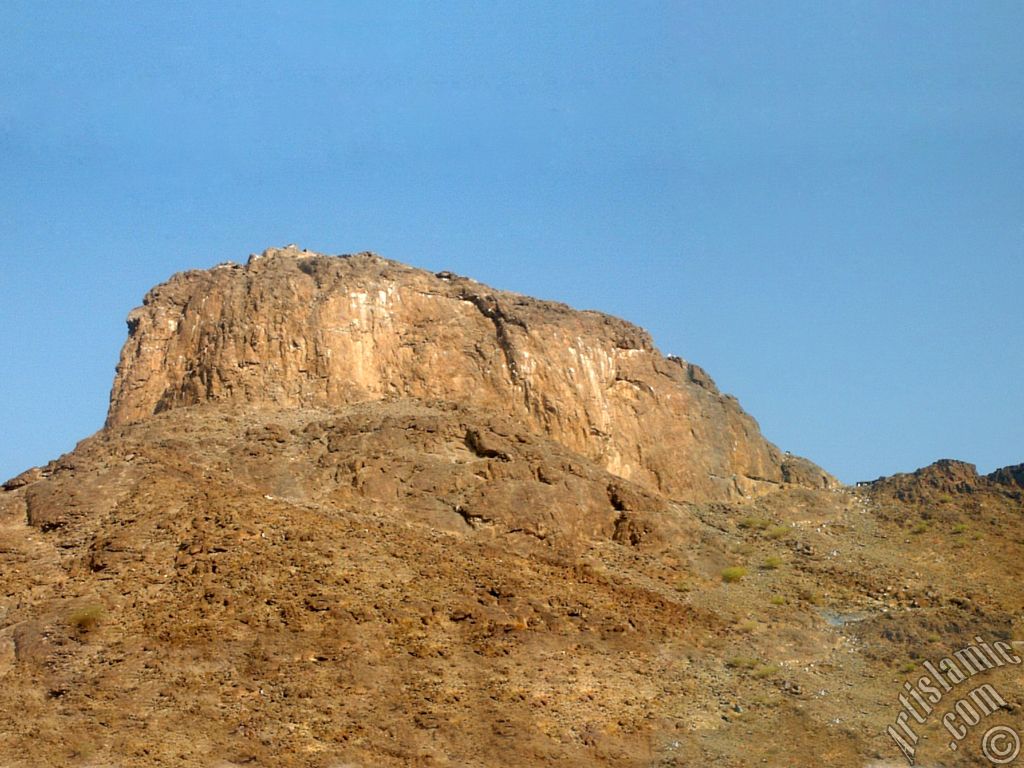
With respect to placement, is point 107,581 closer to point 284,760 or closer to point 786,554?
point 284,760

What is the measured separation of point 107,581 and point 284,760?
26.6 ft

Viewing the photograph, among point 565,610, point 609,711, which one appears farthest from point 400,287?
point 609,711

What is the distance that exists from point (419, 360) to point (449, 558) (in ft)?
49.3

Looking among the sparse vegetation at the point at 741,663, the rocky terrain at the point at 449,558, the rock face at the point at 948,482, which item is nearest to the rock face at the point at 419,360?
the rocky terrain at the point at 449,558

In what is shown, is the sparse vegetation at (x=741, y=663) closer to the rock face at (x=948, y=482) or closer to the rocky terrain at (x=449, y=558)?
the rocky terrain at (x=449, y=558)

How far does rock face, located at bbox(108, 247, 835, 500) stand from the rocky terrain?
127 millimetres

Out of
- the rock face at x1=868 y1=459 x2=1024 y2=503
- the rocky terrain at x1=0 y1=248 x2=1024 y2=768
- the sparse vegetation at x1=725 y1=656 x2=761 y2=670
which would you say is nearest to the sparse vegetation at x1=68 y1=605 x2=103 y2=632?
the rocky terrain at x1=0 y1=248 x2=1024 y2=768

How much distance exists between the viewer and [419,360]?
46.4 meters

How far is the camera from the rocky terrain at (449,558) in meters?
26.1

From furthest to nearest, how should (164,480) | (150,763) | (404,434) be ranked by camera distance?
(404,434) < (164,480) < (150,763)

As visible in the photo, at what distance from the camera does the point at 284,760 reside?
78.4 feet

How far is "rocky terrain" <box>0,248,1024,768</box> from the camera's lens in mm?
26141

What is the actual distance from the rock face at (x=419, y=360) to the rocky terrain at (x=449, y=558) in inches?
5.0

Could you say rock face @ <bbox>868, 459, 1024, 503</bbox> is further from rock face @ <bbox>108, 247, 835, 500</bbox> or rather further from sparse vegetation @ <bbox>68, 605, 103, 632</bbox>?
sparse vegetation @ <bbox>68, 605, 103, 632</bbox>
